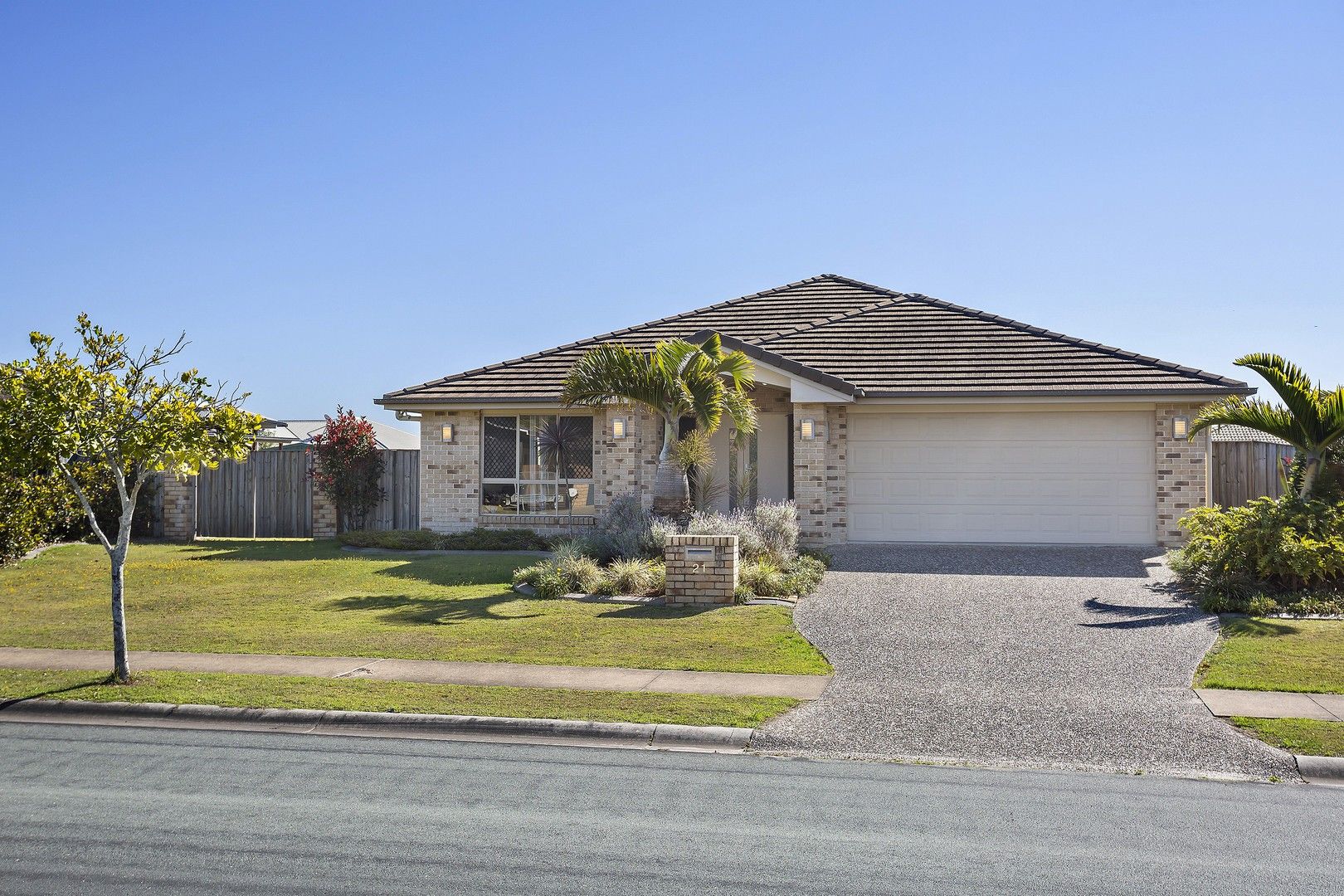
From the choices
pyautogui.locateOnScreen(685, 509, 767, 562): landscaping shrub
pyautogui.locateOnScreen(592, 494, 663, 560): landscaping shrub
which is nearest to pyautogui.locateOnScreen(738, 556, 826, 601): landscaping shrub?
pyautogui.locateOnScreen(685, 509, 767, 562): landscaping shrub

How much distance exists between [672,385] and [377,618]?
563 centimetres

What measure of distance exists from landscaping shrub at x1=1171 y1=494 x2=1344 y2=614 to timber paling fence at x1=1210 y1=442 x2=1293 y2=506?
8.31m

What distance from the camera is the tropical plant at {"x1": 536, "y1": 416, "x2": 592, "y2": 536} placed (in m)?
20.2

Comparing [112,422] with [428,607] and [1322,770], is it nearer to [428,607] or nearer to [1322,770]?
[428,607]

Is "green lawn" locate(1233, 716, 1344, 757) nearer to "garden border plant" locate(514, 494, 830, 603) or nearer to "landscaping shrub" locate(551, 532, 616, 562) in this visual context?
"garden border plant" locate(514, 494, 830, 603)

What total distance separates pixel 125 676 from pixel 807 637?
6.46 m

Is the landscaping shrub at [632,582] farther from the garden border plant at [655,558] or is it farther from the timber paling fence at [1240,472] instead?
the timber paling fence at [1240,472]

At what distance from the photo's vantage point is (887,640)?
1098 cm

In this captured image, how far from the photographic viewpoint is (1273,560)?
1259 centimetres

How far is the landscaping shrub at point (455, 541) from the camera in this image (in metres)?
18.9

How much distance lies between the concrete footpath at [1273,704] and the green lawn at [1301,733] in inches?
6.2

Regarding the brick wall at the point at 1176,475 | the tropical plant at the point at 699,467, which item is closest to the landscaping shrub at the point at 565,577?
the tropical plant at the point at 699,467

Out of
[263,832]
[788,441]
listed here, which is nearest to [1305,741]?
[263,832]

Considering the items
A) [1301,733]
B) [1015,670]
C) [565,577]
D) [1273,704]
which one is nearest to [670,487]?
[565,577]
